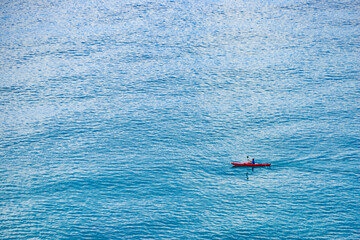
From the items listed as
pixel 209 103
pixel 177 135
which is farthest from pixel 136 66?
pixel 177 135

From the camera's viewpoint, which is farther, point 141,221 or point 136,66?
point 136,66

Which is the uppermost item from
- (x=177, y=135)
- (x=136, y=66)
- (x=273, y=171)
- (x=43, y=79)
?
(x=136, y=66)

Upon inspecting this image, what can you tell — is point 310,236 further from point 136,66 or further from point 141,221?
point 136,66

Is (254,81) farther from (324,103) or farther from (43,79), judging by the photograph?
(43,79)

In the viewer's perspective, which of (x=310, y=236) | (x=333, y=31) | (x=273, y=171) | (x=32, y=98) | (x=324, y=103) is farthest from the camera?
(x=333, y=31)

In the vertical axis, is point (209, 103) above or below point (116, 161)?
above

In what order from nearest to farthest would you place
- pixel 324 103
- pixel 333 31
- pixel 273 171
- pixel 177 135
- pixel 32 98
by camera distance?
1. pixel 273 171
2. pixel 177 135
3. pixel 324 103
4. pixel 32 98
5. pixel 333 31
